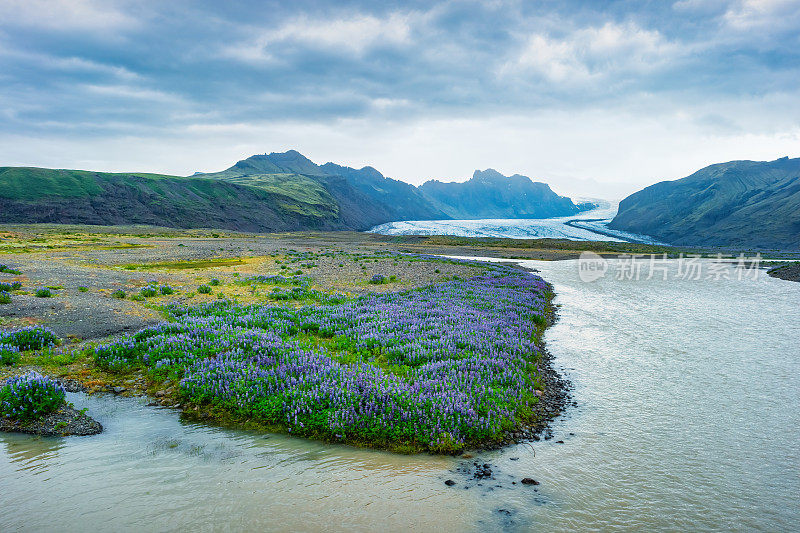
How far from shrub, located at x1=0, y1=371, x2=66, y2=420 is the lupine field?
2335 millimetres

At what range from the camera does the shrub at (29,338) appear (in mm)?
12688

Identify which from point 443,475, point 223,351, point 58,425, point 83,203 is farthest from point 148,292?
point 83,203

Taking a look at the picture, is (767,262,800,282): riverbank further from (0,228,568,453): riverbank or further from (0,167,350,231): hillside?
(0,167,350,231): hillside

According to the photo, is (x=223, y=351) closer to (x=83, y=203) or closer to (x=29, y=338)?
(x=29, y=338)

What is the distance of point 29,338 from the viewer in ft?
42.7

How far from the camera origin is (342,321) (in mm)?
17141

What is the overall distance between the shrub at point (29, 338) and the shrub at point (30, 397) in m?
4.22

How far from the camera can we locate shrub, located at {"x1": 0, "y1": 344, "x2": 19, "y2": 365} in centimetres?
1148

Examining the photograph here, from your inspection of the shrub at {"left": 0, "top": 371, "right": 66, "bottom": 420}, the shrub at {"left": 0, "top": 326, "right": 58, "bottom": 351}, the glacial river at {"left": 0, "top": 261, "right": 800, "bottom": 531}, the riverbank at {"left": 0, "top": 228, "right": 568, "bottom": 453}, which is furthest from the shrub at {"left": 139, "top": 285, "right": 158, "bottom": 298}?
the glacial river at {"left": 0, "top": 261, "right": 800, "bottom": 531}

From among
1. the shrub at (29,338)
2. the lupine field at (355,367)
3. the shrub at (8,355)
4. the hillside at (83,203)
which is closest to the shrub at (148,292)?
the lupine field at (355,367)

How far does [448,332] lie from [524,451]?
7.07 meters

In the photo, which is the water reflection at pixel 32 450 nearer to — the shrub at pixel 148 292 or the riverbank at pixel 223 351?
the riverbank at pixel 223 351

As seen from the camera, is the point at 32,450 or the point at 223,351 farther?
the point at 223,351

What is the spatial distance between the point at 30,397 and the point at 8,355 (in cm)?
423
